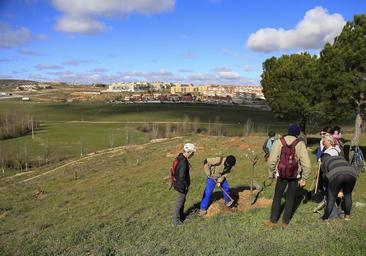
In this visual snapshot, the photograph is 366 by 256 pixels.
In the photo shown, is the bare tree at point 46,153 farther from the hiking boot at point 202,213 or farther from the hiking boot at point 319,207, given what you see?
the hiking boot at point 319,207

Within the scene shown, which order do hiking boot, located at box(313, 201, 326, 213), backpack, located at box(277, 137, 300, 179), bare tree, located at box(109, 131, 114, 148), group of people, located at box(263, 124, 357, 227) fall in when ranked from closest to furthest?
group of people, located at box(263, 124, 357, 227) < backpack, located at box(277, 137, 300, 179) < hiking boot, located at box(313, 201, 326, 213) < bare tree, located at box(109, 131, 114, 148)

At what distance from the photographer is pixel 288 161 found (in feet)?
29.2

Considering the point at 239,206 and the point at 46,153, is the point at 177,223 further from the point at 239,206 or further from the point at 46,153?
the point at 46,153

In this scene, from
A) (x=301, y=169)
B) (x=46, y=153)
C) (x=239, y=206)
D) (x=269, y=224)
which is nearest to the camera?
(x=301, y=169)

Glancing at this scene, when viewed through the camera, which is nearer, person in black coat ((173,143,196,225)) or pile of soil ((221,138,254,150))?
person in black coat ((173,143,196,225))

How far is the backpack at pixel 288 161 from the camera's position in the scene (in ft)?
29.2

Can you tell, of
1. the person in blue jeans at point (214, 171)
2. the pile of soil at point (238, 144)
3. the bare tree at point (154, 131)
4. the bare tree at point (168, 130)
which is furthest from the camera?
the bare tree at point (168, 130)

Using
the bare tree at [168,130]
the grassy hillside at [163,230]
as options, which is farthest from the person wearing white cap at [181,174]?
Result: the bare tree at [168,130]

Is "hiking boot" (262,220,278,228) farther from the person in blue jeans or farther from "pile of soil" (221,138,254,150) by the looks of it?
"pile of soil" (221,138,254,150)

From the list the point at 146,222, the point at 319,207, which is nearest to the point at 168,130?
the point at 146,222

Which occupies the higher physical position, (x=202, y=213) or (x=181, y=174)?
(x=181, y=174)

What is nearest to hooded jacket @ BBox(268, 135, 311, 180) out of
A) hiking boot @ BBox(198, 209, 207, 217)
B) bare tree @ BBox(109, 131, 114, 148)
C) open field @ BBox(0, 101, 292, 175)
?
hiking boot @ BBox(198, 209, 207, 217)

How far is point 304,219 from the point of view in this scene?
32.3ft

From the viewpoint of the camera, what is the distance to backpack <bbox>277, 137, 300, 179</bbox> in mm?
8898
